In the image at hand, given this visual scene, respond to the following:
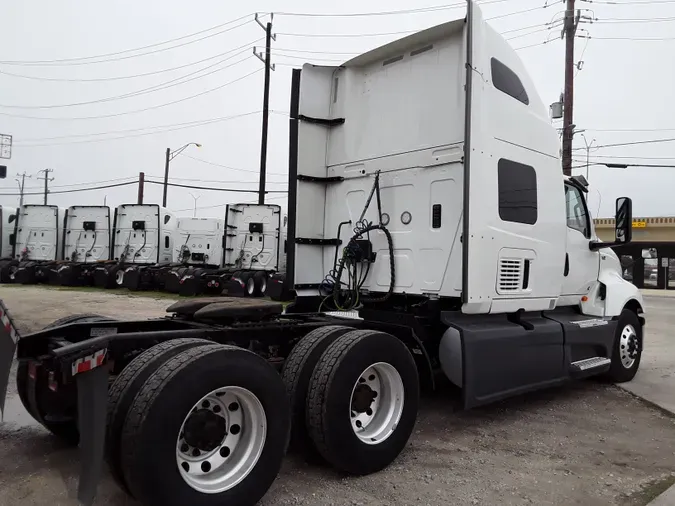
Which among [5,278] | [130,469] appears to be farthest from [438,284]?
[5,278]

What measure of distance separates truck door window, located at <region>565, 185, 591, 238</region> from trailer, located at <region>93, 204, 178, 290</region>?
17.0 meters

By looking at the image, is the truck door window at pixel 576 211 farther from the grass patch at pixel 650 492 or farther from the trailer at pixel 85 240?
the trailer at pixel 85 240

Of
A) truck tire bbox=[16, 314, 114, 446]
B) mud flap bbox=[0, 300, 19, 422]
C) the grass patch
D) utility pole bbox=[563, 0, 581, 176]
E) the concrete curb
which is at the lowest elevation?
the grass patch

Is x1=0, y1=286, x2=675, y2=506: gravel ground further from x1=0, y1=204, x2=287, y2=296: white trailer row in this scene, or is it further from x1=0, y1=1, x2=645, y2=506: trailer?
x1=0, y1=204, x2=287, y2=296: white trailer row

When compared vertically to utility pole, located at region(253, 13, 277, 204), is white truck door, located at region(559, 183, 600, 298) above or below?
below

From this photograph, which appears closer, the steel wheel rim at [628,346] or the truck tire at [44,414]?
the truck tire at [44,414]

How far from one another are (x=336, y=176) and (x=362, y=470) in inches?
128

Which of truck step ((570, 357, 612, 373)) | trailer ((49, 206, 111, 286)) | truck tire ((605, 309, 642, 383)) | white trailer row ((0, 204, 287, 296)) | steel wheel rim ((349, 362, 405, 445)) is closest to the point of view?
steel wheel rim ((349, 362, 405, 445))

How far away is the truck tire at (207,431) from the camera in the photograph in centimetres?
279

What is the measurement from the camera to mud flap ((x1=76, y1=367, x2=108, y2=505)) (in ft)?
9.11

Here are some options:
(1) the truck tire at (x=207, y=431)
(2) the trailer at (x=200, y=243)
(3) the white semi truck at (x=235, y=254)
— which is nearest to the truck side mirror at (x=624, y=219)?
(1) the truck tire at (x=207, y=431)

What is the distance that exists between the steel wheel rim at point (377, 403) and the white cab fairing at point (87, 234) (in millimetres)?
20268

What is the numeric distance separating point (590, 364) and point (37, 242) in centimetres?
2259

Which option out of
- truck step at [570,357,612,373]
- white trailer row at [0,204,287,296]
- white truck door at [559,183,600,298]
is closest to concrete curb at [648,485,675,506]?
truck step at [570,357,612,373]
